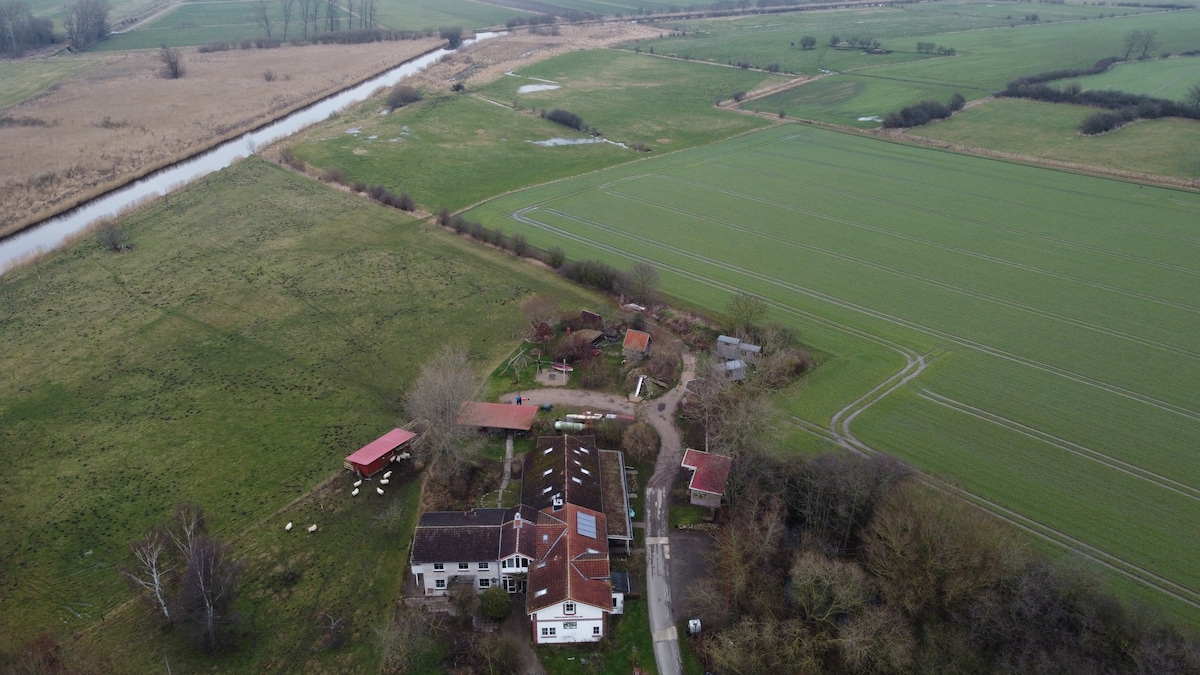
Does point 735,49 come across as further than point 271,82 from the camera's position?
Yes

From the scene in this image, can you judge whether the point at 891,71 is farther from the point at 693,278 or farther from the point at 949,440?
the point at 949,440

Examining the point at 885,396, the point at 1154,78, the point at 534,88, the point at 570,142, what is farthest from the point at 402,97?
the point at 1154,78

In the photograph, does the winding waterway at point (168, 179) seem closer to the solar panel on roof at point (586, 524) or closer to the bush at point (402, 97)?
the bush at point (402, 97)

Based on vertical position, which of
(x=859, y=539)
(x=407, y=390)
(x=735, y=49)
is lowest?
(x=407, y=390)

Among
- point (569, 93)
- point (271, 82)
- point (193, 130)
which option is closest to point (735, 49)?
point (569, 93)

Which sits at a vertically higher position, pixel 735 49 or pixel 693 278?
pixel 735 49

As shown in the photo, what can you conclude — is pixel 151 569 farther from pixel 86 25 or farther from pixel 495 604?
pixel 86 25
